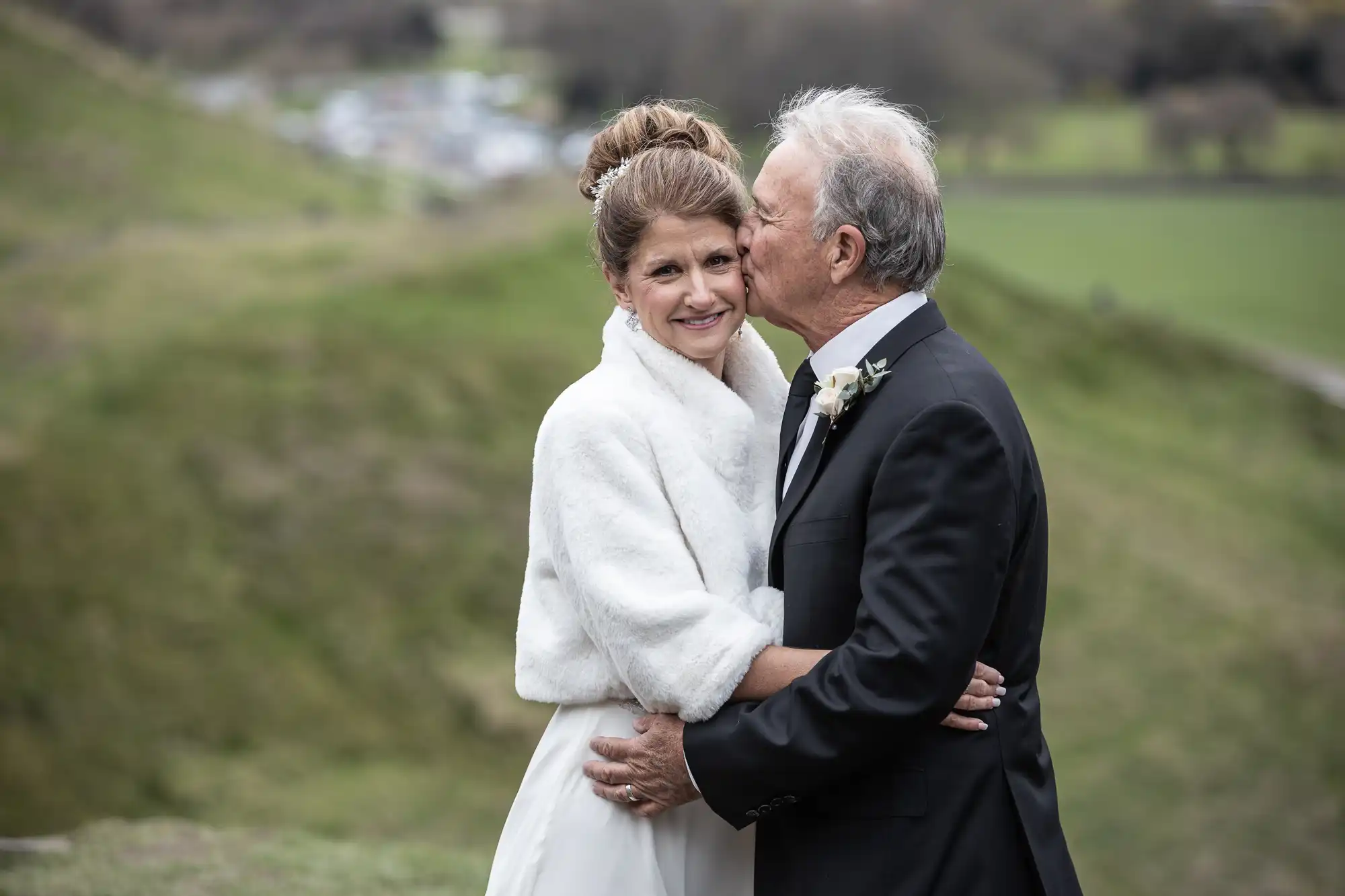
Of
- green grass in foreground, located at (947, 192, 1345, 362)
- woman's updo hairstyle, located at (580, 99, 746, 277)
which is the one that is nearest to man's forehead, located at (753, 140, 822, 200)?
woman's updo hairstyle, located at (580, 99, 746, 277)

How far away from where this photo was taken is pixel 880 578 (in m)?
2.62

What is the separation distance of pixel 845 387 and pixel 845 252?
29cm

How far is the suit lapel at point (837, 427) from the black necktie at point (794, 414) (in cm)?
8

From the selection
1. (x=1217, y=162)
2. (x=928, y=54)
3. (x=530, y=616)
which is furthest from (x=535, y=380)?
(x=1217, y=162)

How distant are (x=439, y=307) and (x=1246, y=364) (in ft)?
43.2

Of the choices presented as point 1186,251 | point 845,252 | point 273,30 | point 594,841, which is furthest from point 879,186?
point 273,30

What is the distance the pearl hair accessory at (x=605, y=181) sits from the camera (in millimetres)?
3078

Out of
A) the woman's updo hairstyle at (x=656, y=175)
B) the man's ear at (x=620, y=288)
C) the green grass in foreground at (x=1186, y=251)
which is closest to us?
the woman's updo hairstyle at (x=656, y=175)

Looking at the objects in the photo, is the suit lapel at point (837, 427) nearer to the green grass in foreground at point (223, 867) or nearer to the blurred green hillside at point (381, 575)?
the green grass in foreground at point (223, 867)

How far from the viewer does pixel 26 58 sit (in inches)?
979

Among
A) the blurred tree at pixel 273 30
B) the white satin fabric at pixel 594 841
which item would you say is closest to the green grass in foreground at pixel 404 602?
the white satin fabric at pixel 594 841

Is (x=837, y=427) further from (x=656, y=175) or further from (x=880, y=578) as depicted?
(x=656, y=175)

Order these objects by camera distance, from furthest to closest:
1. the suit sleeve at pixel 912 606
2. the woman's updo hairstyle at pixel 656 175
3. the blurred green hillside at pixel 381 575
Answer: the blurred green hillside at pixel 381 575
the woman's updo hairstyle at pixel 656 175
the suit sleeve at pixel 912 606

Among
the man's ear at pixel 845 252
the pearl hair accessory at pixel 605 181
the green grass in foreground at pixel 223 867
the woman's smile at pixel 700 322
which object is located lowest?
the green grass in foreground at pixel 223 867
